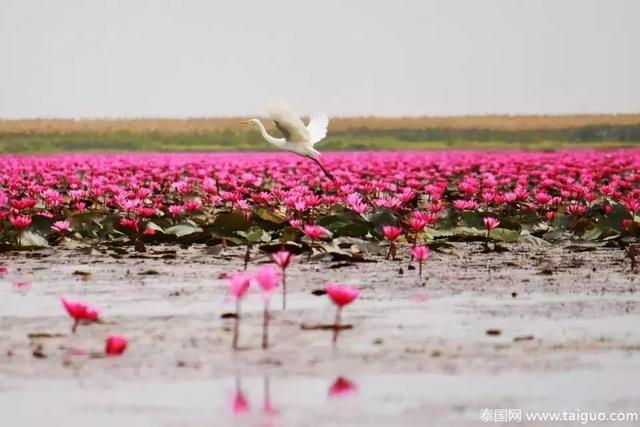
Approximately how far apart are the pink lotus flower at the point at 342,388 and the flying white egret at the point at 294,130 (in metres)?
9.19

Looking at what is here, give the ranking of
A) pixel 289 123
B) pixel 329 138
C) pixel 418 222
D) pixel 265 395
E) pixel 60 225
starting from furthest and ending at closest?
pixel 329 138, pixel 289 123, pixel 60 225, pixel 418 222, pixel 265 395

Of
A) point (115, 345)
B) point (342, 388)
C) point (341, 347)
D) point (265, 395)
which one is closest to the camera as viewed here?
point (265, 395)

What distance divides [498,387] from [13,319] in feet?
9.37

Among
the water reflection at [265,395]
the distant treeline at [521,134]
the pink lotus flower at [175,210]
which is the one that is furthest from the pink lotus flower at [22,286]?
the distant treeline at [521,134]

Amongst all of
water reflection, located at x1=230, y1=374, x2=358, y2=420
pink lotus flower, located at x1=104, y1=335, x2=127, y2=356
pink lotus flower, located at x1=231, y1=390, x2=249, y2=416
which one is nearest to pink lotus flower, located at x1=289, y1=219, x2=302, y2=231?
pink lotus flower, located at x1=104, y1=335, x2=127, y2=356

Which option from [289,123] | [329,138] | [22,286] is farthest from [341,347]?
[329,138]

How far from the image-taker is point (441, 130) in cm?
6575

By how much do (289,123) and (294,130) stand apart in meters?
0.52

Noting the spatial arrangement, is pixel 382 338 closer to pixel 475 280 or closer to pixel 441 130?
pixel 475 280

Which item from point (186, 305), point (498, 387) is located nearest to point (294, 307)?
point (186, 305)

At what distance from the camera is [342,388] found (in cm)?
504

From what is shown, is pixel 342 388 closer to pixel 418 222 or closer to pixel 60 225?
pixel 418 222

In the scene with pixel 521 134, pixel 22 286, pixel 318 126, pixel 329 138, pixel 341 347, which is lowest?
→ pixel 329 138

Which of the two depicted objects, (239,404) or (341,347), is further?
(341,347)
